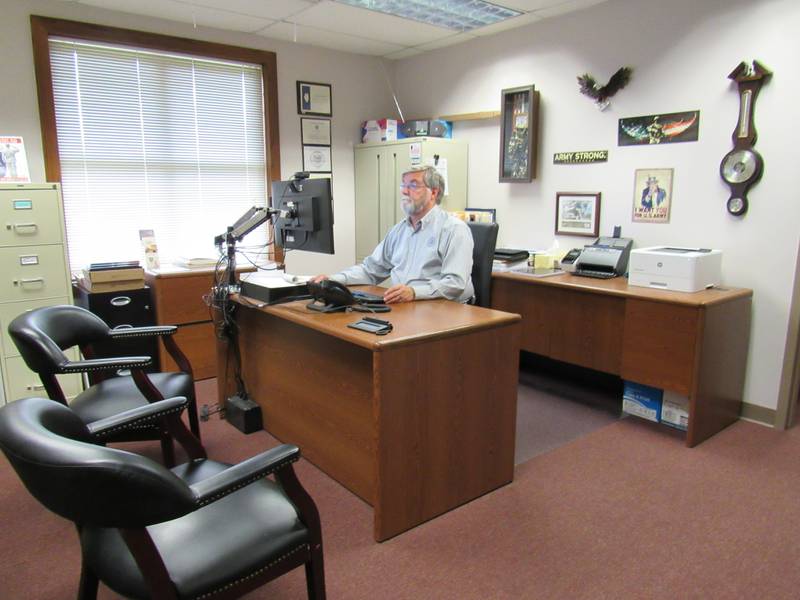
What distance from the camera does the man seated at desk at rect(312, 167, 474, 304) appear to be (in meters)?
2.77

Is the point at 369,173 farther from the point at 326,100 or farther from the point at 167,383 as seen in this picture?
the point at 167,383

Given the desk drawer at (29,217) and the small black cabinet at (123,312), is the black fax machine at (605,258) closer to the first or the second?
the small black cabinet at (123,312)

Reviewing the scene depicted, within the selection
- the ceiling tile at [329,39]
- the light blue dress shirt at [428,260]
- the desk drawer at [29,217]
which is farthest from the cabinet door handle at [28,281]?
the ceiling tile at [329,39]

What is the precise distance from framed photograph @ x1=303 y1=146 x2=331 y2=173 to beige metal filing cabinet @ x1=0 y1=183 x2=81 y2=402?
198cm

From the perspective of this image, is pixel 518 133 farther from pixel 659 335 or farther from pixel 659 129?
pixel 659 335

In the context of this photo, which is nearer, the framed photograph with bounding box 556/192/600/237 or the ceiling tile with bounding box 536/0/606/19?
the ceiling tile with bounding box 536/0/606/19

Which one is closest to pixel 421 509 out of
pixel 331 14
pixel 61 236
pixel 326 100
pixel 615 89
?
pixel 61 236

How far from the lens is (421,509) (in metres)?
2.22

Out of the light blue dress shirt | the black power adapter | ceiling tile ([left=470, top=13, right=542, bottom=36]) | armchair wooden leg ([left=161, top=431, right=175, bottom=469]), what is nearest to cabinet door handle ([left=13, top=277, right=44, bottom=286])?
the black power adapter

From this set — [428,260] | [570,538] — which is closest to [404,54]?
[428,260]

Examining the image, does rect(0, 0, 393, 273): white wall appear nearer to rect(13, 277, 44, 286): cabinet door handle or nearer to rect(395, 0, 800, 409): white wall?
rect(13, 277, 44, 286): cabinet door handle

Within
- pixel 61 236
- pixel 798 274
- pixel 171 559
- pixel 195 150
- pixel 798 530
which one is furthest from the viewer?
pixel 195 150

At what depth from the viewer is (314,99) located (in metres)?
4.73

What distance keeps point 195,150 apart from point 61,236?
132cm
